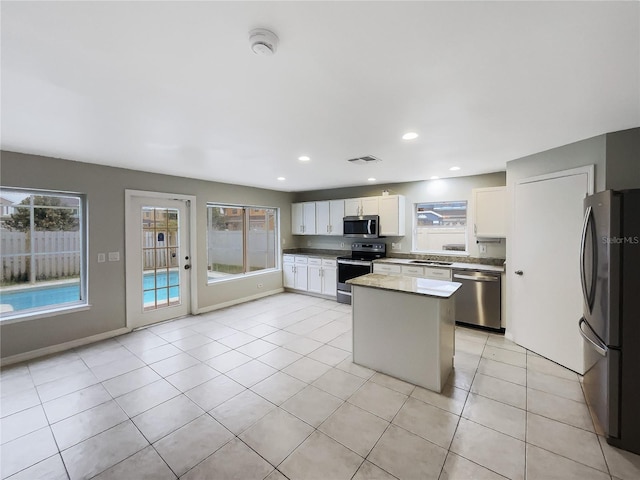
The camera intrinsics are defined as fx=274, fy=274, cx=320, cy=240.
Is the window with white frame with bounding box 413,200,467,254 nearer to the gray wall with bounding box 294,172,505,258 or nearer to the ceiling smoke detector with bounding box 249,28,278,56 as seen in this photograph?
the gray wall with bounding box 294,172,505,258

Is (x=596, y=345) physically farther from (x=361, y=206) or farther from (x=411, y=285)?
(x=361, y=206)

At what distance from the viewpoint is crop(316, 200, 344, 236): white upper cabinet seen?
6020mm

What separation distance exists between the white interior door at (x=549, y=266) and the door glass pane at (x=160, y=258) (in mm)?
5134

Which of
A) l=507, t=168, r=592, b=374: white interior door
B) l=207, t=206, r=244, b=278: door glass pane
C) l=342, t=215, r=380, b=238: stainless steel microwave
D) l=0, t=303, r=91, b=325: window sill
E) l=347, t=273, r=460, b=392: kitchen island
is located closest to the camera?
l=347, t=273, r=460, b=392: kitchen island

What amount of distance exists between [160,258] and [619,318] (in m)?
5.39

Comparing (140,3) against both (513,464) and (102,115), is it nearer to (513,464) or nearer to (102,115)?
(102,115)

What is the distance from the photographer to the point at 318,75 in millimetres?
1637

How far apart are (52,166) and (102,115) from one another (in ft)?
6.41

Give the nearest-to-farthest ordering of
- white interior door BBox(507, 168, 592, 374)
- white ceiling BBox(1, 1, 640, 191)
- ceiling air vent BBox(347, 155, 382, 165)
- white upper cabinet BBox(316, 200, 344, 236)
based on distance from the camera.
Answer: white ceiling BBox(1, 1, 640, 191), white interior door BBox(507, 168, 592, 374), ceiling air vent BBox(347, 155, 382, 165), white upper cabinet BBox(316, 200, 344, 236)

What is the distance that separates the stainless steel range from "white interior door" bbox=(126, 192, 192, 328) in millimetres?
2863

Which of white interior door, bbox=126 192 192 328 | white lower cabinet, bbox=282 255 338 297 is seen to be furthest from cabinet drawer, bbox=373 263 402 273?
white interior door, bbox=126 192 192 328

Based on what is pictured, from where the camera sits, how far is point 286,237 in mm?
6789

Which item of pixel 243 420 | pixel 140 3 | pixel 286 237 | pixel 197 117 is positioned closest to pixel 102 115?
pixel 197 117

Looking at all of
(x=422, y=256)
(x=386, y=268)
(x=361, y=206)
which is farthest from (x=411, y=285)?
(x=361, y=206)
